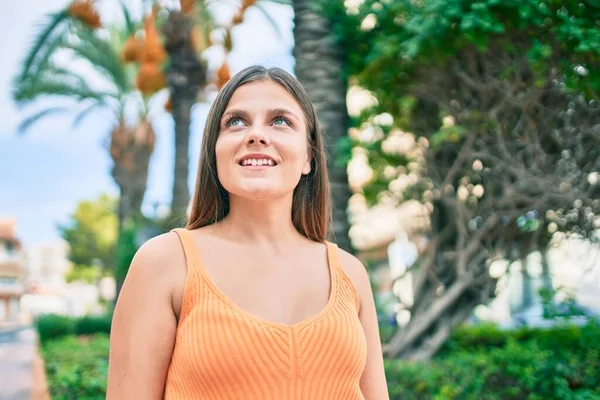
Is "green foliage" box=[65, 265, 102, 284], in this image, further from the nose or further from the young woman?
the nose

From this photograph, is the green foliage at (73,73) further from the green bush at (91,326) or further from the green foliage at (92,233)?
the green foliage at (92,233)

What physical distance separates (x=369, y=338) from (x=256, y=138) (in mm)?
620

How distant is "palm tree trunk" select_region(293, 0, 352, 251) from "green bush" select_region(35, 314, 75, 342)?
33.9 feet

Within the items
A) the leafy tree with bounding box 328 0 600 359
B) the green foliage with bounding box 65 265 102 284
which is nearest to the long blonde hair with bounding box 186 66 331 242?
the leafy tree with bounding box 328 0 600 359

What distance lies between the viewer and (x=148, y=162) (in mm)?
21406

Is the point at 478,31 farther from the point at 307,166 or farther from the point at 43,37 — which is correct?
the point at 43,37

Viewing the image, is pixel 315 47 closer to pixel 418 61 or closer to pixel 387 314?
pixel 418 61

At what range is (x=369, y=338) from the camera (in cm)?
190

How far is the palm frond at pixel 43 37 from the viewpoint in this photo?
44.5 feet

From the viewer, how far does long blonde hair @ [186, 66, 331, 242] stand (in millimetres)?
1860

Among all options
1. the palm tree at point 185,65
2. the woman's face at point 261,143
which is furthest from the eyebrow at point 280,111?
the palm tree at point 185,65

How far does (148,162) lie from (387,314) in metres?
14.7

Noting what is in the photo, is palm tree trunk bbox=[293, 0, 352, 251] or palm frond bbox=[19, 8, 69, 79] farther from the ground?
palm frond bbox=[19, 8, 69, 79]

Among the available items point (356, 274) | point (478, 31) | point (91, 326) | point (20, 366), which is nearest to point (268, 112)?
point (356, 274)
